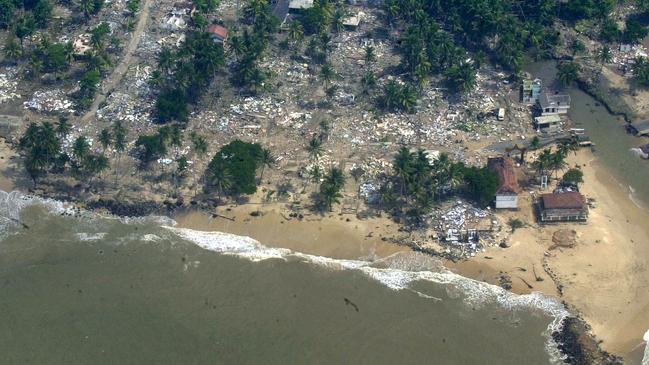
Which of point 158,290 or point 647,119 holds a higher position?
point 647,119

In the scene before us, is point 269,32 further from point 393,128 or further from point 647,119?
point 647,119

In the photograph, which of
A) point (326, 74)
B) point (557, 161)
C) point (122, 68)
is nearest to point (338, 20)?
point (326, 74)

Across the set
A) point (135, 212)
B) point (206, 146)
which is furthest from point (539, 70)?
point (135, 212)

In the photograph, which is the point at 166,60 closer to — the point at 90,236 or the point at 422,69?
the point at 90,236

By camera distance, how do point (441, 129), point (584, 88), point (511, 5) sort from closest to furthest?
Result: point (441, 129) → point (584, 88) → point (511, 5)

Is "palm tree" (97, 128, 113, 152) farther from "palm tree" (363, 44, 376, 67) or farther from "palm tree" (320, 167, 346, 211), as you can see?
"palm tree" (363, 44, 376, 67)

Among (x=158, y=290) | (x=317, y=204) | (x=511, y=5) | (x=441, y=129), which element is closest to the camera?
(x=158, y=290)

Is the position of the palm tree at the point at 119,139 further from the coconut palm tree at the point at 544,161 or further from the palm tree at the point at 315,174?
the coconut palm tree at the point at 544,161

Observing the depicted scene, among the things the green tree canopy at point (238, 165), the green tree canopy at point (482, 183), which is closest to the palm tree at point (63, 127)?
the green tree canopy at point (238, 165)

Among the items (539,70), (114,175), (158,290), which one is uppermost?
(539,70)
